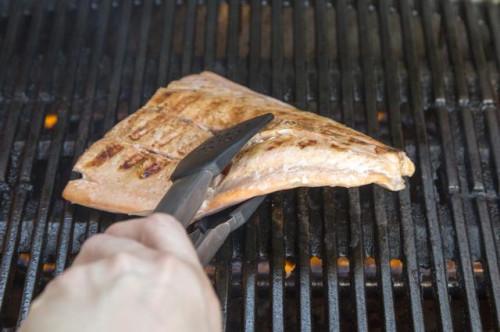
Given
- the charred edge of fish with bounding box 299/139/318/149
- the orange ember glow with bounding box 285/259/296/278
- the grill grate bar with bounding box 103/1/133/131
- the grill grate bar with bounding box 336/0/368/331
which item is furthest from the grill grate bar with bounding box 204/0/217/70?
the orange ember glow with bounding box 285/259/296/278

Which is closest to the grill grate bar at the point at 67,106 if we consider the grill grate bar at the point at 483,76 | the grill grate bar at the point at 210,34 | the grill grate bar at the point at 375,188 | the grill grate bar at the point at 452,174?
the grill grate bar at the point at 210,34

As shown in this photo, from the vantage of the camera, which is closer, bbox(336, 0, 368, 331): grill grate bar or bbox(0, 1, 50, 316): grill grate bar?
bbox(336, 0, 368, 331): grill grate bar

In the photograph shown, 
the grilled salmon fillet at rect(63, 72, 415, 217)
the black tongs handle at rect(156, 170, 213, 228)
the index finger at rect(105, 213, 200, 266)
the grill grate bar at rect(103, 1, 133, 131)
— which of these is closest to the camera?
the index finger at rect(105, 213, 200, 266)

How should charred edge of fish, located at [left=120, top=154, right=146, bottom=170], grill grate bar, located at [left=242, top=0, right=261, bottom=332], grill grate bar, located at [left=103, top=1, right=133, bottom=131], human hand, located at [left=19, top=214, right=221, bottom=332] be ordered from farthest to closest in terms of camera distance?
grill grate bar, located at [left=103, top=1, right=133, bottom=131] → charred edge of fish, located at [left=120, top=154, right=146, bottom=170] → grill grate bar, located at [left=242, top=0, right=261, bottom=332] → human hand, located at [left=19, top=214, right=221, bottom=332]

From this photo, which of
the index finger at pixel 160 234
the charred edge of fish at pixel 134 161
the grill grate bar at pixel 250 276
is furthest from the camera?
the charred edge of fish at pixel 134 161

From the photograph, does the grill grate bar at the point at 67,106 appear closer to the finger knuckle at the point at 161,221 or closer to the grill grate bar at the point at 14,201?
the grill grate bar at the point at 14,201

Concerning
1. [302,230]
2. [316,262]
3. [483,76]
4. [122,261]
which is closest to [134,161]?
[302,230]

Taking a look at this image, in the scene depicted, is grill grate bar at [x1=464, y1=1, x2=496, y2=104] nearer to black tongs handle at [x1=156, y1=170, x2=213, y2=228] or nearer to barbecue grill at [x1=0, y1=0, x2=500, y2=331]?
barbecue grill at [x1=0, y1=0, x2=500, y2=331]

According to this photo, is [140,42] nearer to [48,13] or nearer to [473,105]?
[48,13]
